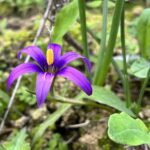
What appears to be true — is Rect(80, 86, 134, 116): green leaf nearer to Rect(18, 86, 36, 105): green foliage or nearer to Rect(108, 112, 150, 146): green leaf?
Rect(108, 112, 150, 146): green leaf

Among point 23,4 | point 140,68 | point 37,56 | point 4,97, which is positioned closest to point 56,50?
point 37,56

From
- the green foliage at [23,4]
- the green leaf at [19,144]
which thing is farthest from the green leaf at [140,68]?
Result: the green foliage at [23,4]

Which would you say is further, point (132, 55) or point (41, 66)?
point (132, 55)

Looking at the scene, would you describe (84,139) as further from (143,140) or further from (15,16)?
(15,16)

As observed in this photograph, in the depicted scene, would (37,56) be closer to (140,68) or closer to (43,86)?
(43,86)

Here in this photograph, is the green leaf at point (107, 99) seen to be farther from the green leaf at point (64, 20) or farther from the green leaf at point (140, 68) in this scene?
the green leaf at point (64, 20)

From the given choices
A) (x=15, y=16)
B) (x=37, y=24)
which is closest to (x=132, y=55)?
(x=37, y=24)

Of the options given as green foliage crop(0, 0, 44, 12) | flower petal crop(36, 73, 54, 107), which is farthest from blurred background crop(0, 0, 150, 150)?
green foliage crop(0, 0, 44, 12)
